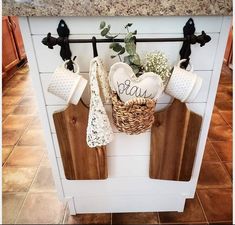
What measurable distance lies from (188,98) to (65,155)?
1.83 feet

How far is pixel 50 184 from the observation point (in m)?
1.48

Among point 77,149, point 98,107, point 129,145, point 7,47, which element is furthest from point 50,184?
point 7,47

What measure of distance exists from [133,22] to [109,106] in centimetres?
32

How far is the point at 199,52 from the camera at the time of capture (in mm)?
785

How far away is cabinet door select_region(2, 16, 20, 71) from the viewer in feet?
8.99

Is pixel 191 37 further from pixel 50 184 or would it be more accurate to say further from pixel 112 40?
pixel 50 184

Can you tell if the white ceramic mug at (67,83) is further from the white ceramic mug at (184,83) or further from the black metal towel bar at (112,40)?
the white ceramic mug at (184,83)

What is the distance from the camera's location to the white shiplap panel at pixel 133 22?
2.35 feet

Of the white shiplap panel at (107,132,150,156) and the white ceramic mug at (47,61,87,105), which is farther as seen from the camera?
the white shiplap panel at (107,132,150,156)

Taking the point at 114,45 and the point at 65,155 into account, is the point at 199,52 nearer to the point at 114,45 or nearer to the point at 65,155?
the point at 114,45

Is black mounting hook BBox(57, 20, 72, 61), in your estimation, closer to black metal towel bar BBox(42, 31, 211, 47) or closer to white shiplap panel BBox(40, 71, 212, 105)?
black metal towel bar BBox(42, 31, 211, 47)

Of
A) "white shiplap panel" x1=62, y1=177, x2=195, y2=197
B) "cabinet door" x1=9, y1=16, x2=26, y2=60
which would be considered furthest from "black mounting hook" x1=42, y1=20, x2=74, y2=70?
"cabinet door" x1=9, y1=16, x2=26, y2=60

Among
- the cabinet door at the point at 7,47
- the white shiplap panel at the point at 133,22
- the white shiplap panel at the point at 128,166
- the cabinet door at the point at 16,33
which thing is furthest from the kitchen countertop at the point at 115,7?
the cabinet door at the point at 16,33

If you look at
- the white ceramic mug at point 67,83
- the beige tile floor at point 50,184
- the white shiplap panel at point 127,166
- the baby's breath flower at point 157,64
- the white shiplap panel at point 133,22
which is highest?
the white shiplap panel at point 133,22
